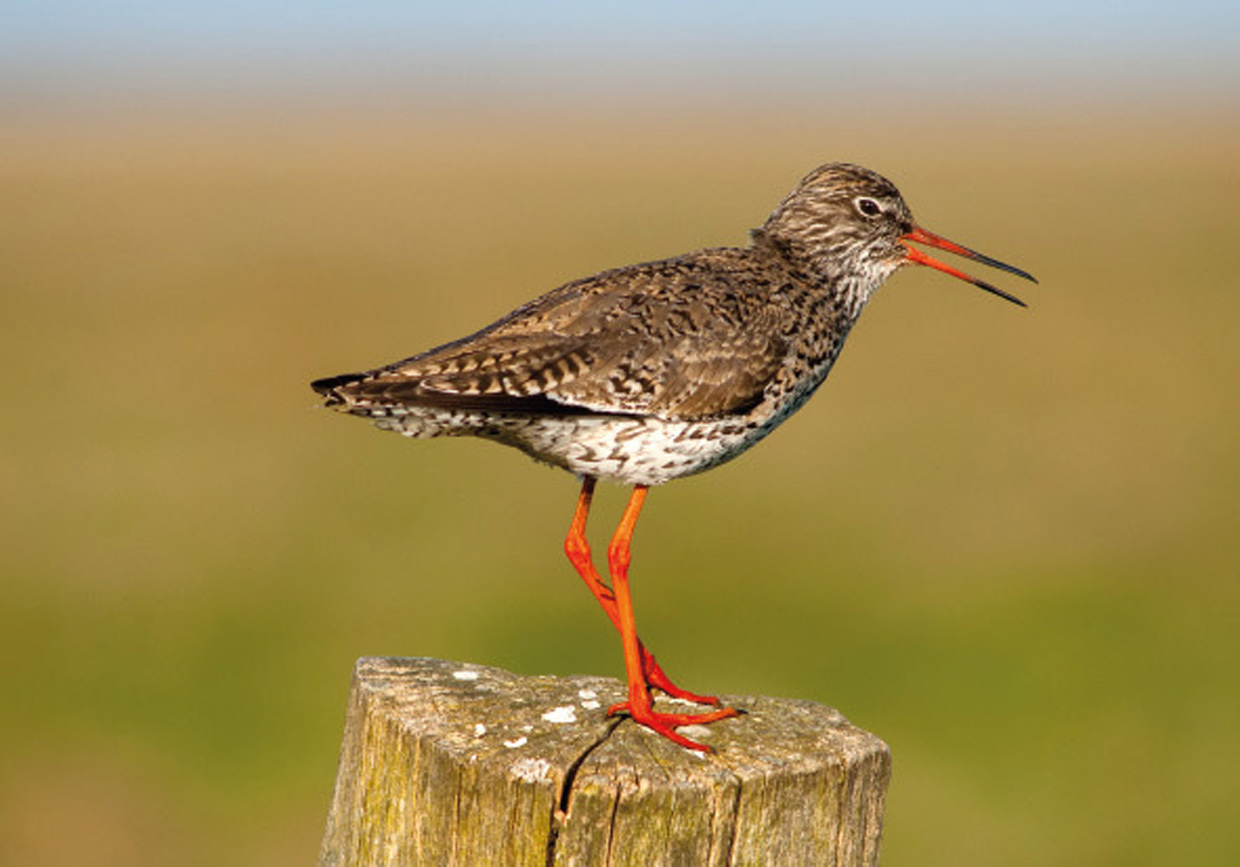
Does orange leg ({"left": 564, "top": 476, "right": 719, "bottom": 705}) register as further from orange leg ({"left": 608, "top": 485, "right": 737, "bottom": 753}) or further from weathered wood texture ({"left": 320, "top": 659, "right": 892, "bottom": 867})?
weathered wood texture ({"left": 320, "top": 659, "right": 892, "bottom": 867})

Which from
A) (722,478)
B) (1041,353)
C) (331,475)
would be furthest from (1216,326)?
(331,475)

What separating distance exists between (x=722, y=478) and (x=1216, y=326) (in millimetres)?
16086

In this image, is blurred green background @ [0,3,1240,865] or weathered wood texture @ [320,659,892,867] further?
blurred green background @ [0,3,1240,865]

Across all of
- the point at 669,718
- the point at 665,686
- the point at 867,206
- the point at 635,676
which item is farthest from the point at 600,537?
the point at 669,718

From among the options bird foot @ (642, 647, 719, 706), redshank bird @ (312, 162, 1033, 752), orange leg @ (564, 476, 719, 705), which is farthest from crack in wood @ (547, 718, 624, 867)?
orange leg @ (564, 476, 719, 705)

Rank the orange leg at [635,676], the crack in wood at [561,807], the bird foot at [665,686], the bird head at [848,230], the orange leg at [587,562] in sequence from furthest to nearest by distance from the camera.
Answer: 1. the bird head at [848,230]
2. the orange leg at [587,562]
3. the bird foot at [665,686]
4. the orange leg at [635,676]
5. the crack in wood at [561,807]

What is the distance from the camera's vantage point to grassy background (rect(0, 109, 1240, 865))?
1355cm

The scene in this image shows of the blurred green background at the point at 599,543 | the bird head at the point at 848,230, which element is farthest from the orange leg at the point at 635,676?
the blurred green background at the point at 599,543

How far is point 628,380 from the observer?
6578 mm

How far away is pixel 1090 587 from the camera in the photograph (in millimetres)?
18891

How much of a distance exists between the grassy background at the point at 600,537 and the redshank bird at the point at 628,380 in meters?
6.71

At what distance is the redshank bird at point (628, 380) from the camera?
627 cm

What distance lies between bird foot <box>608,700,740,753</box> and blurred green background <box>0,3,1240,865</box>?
7.19 meters

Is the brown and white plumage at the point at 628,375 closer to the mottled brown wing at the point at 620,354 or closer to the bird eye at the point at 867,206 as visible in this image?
the mottled brown wing at the point at 620,354
